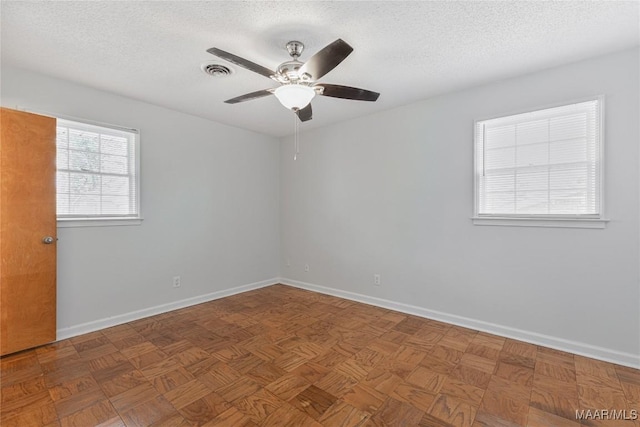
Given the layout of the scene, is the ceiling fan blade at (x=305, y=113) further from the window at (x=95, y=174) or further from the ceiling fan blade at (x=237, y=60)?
the window at (x=95, y=174)

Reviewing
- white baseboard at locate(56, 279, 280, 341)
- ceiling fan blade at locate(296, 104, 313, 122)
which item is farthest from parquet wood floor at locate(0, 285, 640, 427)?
ceiling fan blade at locate(296, 104, 313, 122)

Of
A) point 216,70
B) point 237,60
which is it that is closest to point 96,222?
point 216,70

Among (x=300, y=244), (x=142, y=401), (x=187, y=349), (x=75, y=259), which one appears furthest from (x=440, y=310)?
(x=75, y=259)

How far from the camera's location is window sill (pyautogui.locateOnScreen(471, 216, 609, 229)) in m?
2.36

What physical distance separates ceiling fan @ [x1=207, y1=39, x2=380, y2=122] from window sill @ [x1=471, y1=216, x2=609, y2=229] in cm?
175

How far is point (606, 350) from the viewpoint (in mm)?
2322

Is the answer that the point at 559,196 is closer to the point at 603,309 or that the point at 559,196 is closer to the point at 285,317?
the point at 603,309

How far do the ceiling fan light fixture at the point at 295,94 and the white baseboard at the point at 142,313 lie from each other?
296cm

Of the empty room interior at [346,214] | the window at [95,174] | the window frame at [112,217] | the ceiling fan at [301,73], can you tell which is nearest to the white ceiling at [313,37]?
the empty room interior at [346,214]

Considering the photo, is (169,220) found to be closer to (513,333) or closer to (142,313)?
(142,313)

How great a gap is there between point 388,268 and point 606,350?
2.01m

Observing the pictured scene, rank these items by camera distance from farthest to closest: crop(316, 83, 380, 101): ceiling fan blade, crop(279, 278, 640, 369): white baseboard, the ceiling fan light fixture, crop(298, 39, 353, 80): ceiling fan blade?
crop(279, 278, 640, 369): white baseboard < crop(316, 83, 380, 101): ceiling fan blade < the ceiling fan light fixture < crop(298, 39, 353, 80): ceiling fan blade

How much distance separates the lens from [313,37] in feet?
6.73

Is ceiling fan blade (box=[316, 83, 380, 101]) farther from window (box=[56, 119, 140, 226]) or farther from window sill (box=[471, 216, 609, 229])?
window (box=[56, 119, 140, 226])
